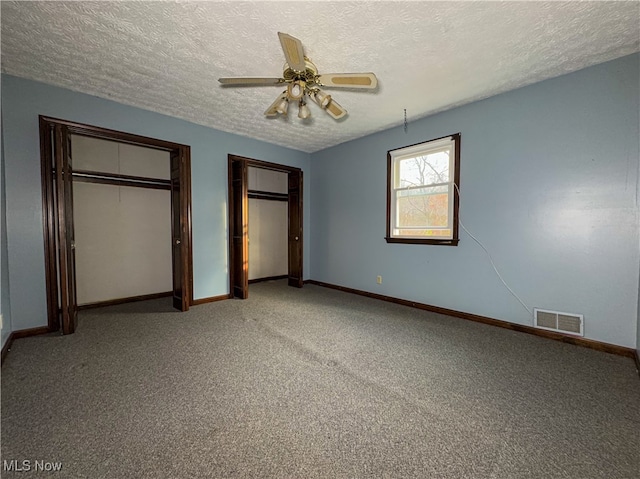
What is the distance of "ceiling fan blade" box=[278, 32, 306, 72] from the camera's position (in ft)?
5.32

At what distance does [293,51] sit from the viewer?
1757 millimetres

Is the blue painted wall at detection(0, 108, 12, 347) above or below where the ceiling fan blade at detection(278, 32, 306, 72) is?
below

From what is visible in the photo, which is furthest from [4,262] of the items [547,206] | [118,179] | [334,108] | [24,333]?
[547,206]

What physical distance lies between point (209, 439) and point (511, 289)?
3.17 meters

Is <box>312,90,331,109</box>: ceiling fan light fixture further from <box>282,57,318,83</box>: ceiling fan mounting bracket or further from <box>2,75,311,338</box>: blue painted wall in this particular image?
<box>2,75,311,338</box>: blue painted wall

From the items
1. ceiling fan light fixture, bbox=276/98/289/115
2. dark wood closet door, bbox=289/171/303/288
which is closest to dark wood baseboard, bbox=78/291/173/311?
dark wood closet door, bbox=289/171/303/288

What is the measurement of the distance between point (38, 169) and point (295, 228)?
3.54 metres

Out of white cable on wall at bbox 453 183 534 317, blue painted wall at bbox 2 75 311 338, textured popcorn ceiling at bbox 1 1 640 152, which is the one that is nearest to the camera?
textured popcorn ceiling at bbox 1 1 640 152

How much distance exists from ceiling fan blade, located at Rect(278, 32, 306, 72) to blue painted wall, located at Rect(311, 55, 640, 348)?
1.75 metres

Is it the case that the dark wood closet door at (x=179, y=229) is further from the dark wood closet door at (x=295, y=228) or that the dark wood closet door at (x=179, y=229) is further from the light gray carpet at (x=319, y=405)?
the dark wood closet door at (x=295, y=228)

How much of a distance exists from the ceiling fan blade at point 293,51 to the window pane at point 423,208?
2.42 meters

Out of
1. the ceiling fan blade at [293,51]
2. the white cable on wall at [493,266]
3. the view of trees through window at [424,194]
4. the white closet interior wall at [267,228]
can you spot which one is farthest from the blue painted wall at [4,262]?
the white cable on wall at [493,266]

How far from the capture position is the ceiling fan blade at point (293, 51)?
1620 millimetres

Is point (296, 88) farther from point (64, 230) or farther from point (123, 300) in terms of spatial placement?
point (123, 300)
